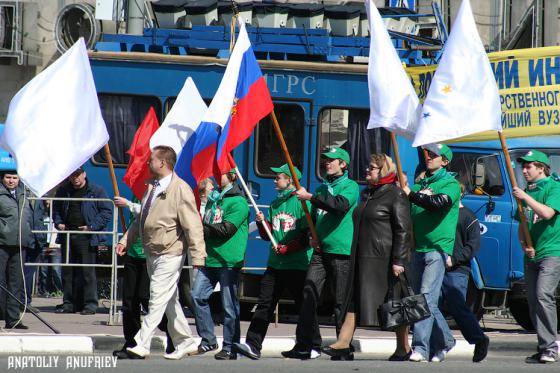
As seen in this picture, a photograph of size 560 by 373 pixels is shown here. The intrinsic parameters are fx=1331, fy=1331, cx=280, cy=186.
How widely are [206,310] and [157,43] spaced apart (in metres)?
5.65

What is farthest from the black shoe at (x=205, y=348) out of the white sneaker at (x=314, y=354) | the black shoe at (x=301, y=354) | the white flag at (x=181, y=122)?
the white flag at (x=181, y=122)

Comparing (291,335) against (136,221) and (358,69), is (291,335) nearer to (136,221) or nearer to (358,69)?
(136,221)

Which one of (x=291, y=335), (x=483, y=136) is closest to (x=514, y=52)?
(x=483, y=136)

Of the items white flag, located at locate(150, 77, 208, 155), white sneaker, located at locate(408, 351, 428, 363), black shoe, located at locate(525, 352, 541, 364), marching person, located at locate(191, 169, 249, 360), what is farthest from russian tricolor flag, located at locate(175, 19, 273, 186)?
black shoe, located at locate(525, 352, 541, 364)

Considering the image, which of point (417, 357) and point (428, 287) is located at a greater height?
point (428, 287)

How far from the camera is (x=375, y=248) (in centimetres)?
1117

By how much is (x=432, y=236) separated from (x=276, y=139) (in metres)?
5.15

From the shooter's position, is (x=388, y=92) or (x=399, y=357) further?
(x=388, y=92)

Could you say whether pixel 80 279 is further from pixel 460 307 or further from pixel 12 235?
pixel 460 307

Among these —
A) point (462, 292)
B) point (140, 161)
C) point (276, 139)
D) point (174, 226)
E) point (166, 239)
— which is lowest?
point (462, 292)

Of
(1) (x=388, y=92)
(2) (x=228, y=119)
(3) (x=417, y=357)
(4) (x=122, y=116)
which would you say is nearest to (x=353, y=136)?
(4) (x=122, y=116)

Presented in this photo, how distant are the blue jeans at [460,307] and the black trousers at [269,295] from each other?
1300 millimetres

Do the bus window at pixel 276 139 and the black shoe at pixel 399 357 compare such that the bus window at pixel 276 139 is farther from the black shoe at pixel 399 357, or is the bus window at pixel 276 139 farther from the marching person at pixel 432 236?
the black shoe at pixel 399 357

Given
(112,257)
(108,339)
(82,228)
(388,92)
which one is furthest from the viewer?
(82,228)
